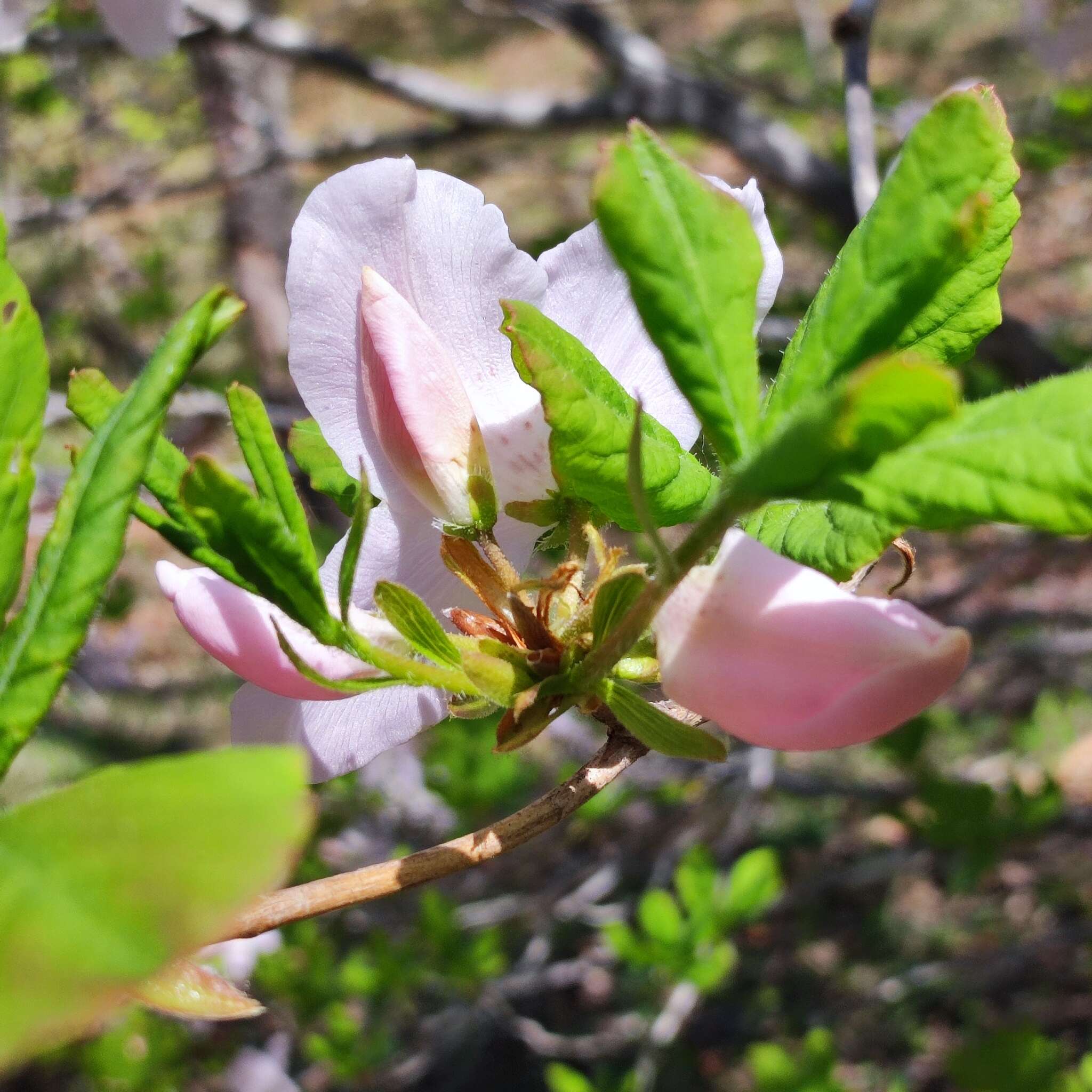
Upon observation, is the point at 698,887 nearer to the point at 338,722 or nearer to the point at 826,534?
the point at 338,722

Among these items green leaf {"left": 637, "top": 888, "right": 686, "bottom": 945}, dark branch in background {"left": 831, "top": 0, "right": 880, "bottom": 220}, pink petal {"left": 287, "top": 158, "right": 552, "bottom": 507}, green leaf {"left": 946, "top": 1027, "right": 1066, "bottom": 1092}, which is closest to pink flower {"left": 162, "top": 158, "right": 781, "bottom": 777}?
pink petal {"left": 287, "top": 158, "right": 552, "bottom": 507}

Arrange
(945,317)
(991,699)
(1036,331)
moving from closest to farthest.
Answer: (945,317), (1036,331), (991,699)

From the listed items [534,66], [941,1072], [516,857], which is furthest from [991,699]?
[534,66]

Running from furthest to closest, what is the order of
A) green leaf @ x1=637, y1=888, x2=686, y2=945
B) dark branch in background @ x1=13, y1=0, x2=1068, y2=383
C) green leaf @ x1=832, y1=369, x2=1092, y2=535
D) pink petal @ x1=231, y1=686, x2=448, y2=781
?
dark branch in background @ x1=13, y1=0, x2=1068, y2=383 < green leaf @ x1=637, y1=888, x2=686, y2=945 < pink petal @ x1=231, y1=686, x2=448, y2=781 < green leaf @ x1=832, y1=369, x2=1092, y2=535

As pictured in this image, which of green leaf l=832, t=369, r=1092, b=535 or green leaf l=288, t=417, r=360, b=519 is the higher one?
green leaf l=832, t=369, r=1092, b=535

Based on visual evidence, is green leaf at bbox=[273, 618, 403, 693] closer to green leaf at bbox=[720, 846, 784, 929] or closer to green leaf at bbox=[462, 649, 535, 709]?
green leaf at bbox=[462, 649, 535, 709]

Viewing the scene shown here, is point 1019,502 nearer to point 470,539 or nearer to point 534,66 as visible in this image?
point 470,539
